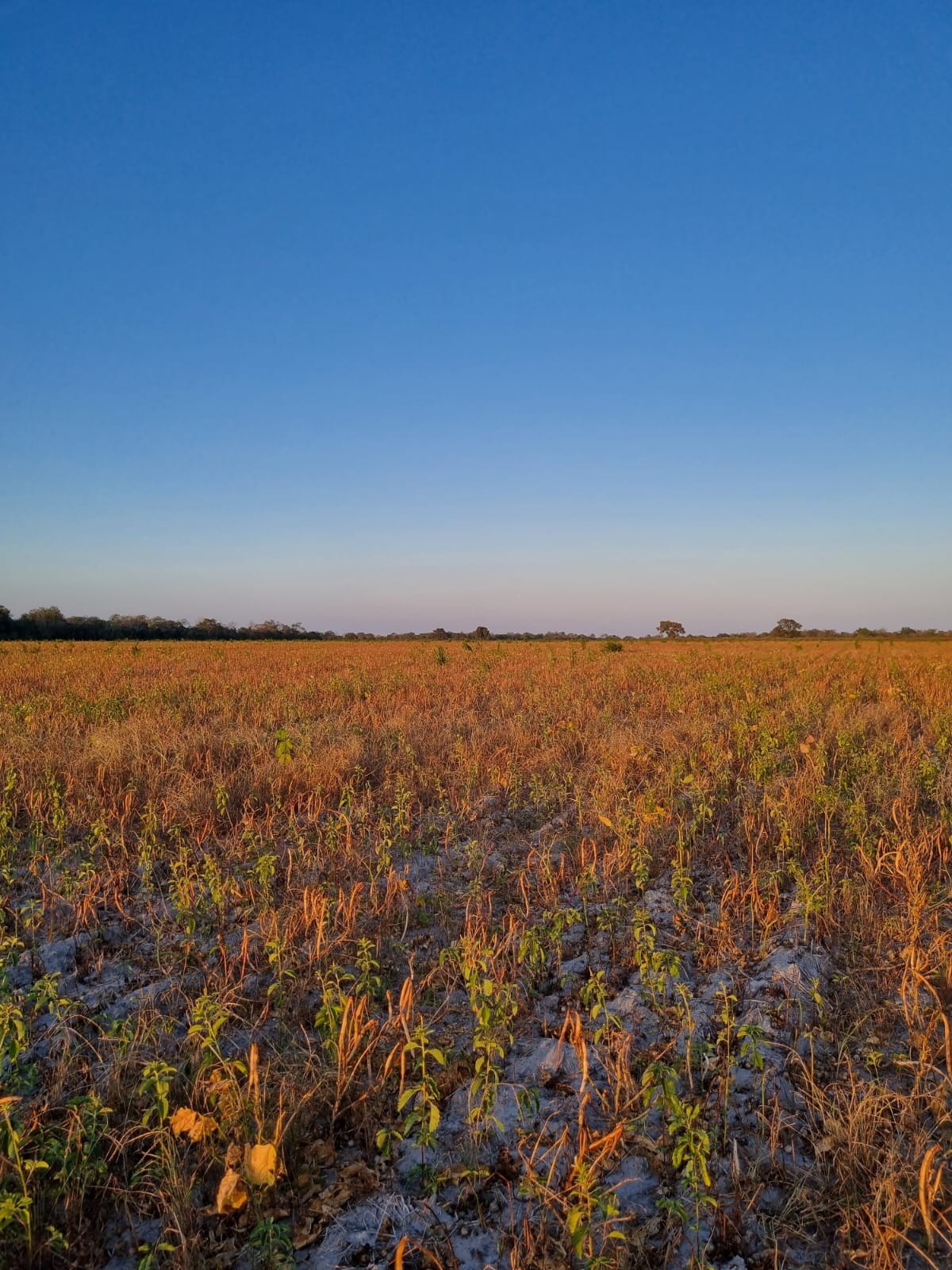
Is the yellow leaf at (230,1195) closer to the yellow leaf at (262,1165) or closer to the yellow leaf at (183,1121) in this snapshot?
the yellow leaf at (262,1165)

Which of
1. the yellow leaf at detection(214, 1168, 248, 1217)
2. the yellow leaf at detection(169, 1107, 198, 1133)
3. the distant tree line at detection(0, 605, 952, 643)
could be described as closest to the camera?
the yellow leaf at detection(214, 1168, 248, 1217)

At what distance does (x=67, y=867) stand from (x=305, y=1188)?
9.30 feet

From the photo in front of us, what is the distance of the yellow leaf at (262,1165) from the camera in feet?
6.61

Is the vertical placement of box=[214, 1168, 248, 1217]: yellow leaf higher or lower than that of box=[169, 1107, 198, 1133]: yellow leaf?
lower

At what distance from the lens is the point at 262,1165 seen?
2020 millimetres

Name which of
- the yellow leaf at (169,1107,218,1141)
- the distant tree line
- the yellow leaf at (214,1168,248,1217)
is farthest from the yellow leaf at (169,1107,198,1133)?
the distant tree line

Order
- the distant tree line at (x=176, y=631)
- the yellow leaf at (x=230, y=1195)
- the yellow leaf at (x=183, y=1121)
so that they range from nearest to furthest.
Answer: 1. the yellow leaf at (x=230, y=1195)
2. the yellow leaf at (x=183, y=1121)
3. the distant tree line at (x=176, y=631)

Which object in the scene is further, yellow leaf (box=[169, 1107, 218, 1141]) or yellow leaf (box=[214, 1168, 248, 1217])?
yellow leaf (box=[169, 1107, 218, 1141])

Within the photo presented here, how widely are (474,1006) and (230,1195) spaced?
101 centimetres

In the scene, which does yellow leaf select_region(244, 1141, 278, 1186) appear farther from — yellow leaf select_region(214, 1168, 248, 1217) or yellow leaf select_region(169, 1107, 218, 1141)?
yellow leaf select_region(169, 1107, 218, 1141)

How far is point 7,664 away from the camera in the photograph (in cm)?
1655

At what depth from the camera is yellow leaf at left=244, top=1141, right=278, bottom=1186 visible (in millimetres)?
2014

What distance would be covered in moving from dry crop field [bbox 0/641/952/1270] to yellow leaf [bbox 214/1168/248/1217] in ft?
0.04

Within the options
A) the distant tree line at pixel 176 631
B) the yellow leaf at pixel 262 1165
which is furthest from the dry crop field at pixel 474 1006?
the distant tree line at pixel 176 631
